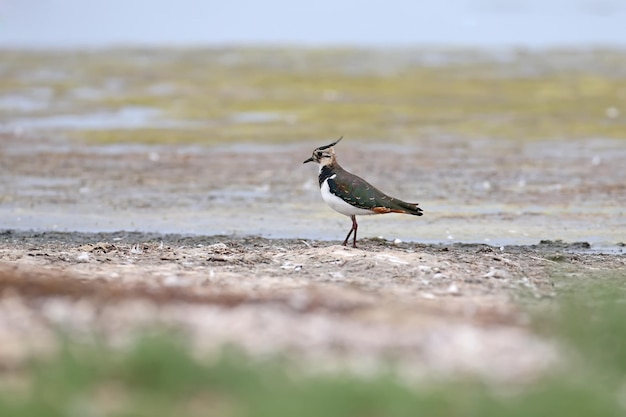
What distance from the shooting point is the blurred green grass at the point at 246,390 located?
6.61 m

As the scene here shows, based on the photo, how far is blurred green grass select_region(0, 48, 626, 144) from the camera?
30797 millimetres

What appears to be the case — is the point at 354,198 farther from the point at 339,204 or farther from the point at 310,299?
the point at 310,299

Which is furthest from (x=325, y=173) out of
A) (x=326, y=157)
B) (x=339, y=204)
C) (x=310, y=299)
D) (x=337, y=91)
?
(x=337, y=91)

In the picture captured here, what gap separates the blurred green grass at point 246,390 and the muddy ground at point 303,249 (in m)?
0.47

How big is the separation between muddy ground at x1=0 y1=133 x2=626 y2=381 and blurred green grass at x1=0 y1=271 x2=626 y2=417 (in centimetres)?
47

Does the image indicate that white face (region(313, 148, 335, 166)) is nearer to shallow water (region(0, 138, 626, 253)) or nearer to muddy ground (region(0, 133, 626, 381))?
muddy ground (region(0, 133, 626, 381))

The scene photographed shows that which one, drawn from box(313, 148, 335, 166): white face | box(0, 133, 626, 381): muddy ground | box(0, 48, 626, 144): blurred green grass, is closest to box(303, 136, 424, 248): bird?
box(313, 148, 335, 166): white face

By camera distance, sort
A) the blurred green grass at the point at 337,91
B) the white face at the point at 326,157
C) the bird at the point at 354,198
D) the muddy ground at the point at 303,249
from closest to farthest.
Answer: the muddy ground at the point at 303,249, the bird at the point at 354,198, the white face at the point at 326,157, the blurred green grass at the point at 337,91

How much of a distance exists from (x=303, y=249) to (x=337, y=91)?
28.9 meters

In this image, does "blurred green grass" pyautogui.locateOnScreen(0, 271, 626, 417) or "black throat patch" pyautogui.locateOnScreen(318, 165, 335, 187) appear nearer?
"blurred green grass" pyautogui.locateOnScreen(0, 271, 626, 417)

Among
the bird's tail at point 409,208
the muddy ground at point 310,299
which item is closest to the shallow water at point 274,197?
the bird's tail at point 409,208

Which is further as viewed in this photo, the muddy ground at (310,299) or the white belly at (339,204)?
the white belly at (339,204)

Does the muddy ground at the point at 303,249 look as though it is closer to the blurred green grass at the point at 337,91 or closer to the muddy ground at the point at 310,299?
the muddy ground at the point at 310,299

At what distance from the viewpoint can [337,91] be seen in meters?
42.3
